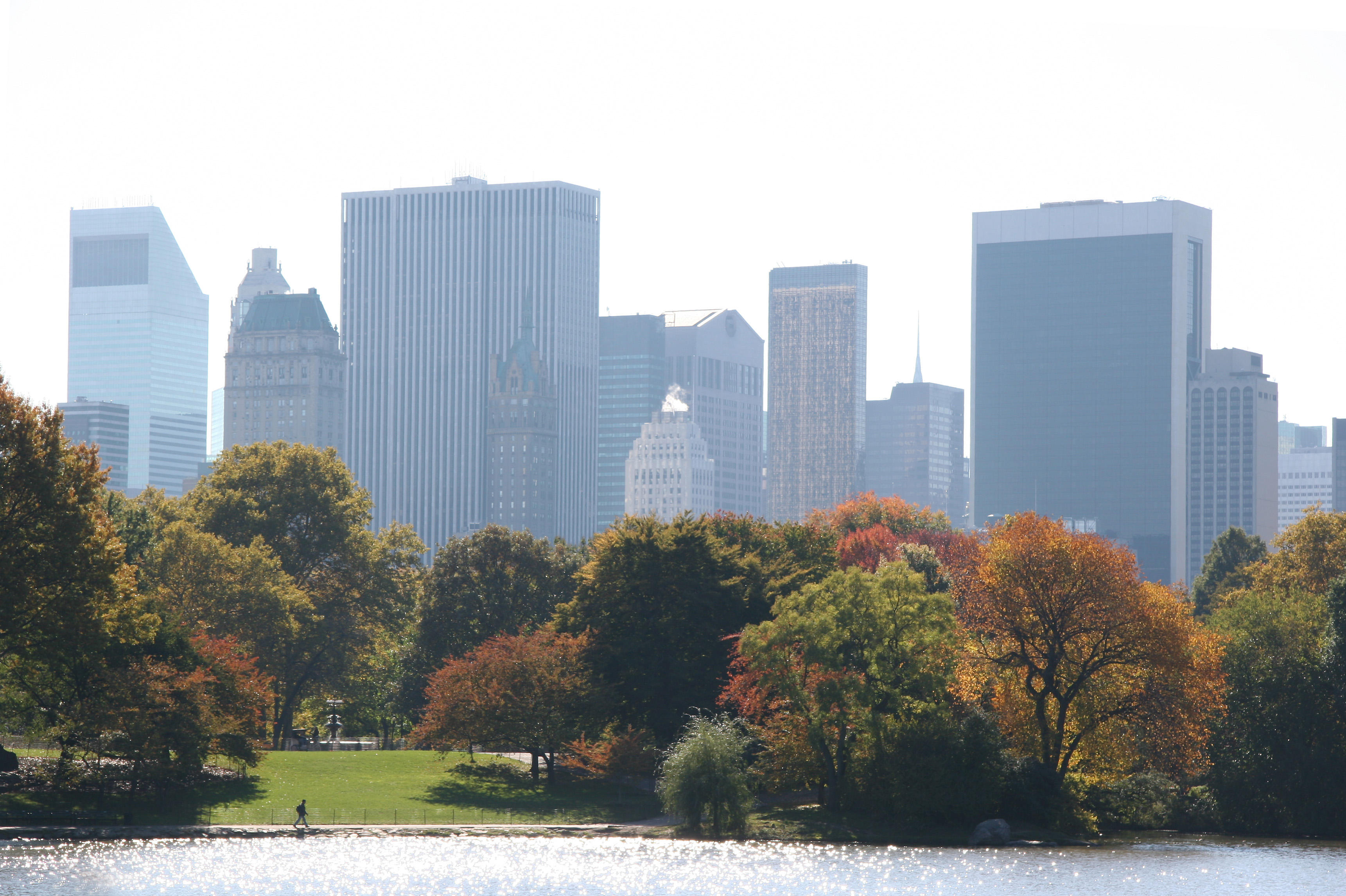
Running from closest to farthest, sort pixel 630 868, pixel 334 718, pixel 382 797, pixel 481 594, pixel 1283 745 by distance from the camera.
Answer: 1. pixel 630 868
2. pixel 1283 745
3. pixel 382 797
4. pixel 481 594
5. pixel 334 718

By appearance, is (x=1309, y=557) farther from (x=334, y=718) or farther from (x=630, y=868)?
(x=630, y=868)

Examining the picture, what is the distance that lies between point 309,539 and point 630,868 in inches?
2005

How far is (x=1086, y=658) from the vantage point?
74.4m

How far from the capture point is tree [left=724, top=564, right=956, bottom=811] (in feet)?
242

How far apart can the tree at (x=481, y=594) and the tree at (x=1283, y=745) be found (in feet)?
137

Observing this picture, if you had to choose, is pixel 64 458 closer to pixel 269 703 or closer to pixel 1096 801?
pixel 269 703

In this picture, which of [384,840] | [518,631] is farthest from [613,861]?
[518,631]

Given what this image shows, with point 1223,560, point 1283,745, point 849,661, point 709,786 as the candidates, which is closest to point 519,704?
point 709,786

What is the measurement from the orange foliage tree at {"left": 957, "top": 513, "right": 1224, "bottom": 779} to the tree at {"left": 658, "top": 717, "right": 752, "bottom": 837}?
1185 centimetres

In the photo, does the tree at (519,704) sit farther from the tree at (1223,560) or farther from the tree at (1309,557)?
the tree at (1223,560)

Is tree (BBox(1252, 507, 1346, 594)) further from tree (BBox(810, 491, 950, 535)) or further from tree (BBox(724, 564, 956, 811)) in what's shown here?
tree (BBox(724, 564, 956, 811))

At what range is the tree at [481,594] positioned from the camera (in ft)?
338

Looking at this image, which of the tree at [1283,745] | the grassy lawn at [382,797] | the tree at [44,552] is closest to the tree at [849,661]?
the grassy lawn at [382,797]

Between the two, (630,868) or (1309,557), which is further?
(1309,557)
